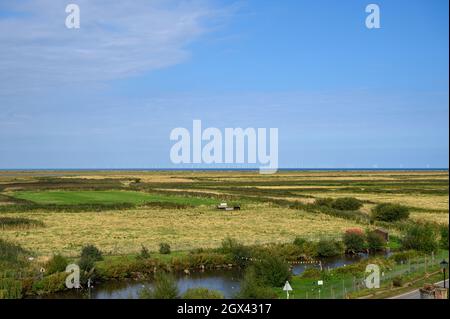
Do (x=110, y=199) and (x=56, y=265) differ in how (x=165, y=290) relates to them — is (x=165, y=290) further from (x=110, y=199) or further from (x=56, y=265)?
(x=110, y=199)

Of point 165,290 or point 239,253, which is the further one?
point 239,253

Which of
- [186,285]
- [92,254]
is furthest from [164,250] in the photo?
[186,285]

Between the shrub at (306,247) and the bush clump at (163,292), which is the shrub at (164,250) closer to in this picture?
the shrub at (306,247)

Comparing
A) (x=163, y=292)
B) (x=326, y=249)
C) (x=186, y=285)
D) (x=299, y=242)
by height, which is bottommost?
(x=186, y=285)

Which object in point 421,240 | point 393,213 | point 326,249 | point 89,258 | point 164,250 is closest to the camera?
point 89,258

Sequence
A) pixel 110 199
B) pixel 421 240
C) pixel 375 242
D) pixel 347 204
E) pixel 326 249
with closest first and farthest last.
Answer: pixel 421 240
pixel 326 249
pixel 375 242
pixel 347 204
pixel 110 199

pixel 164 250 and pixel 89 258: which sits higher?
pixel 89 258
